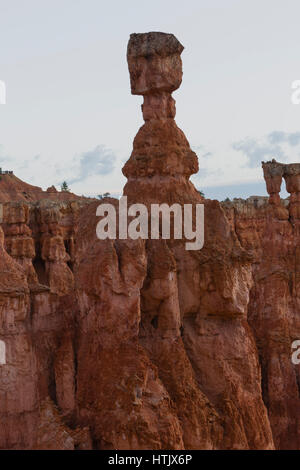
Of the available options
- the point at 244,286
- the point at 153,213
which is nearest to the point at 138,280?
the point at 153,213

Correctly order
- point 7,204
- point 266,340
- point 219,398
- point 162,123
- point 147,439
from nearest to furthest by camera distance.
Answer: point 147,439 → point 219,398 → point 162,123 → point 266,340 → point 7,204

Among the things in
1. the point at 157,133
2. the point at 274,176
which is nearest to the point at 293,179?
the point at 274,176

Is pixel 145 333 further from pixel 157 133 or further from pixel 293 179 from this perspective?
pixel 293 179

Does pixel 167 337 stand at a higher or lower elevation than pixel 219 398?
higher

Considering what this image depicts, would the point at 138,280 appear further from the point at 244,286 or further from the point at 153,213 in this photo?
the point at 244,286

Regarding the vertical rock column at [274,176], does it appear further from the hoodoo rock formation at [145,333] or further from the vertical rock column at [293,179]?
the hoodoo rock formation at [145,333]

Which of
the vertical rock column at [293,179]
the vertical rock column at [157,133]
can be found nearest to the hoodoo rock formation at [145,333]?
the vertical rock column at [157,133]

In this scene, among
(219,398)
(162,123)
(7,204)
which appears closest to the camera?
(219,398)

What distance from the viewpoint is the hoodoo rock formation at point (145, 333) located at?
11.1 metres

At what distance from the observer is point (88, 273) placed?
1144 centimetres

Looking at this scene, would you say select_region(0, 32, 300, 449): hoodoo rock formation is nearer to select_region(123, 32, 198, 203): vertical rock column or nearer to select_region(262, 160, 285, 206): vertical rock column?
select_region(123, 32, 198, 203): vertical rock column

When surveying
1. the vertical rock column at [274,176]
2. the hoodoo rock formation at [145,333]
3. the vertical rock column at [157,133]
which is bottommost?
the hoodoo rock formation at [145,333]

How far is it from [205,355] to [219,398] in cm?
71

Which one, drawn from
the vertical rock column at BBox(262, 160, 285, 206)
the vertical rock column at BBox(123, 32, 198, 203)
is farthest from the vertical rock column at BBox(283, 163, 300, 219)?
the vertical rock column at BBox(123, 32, 198, 203)
